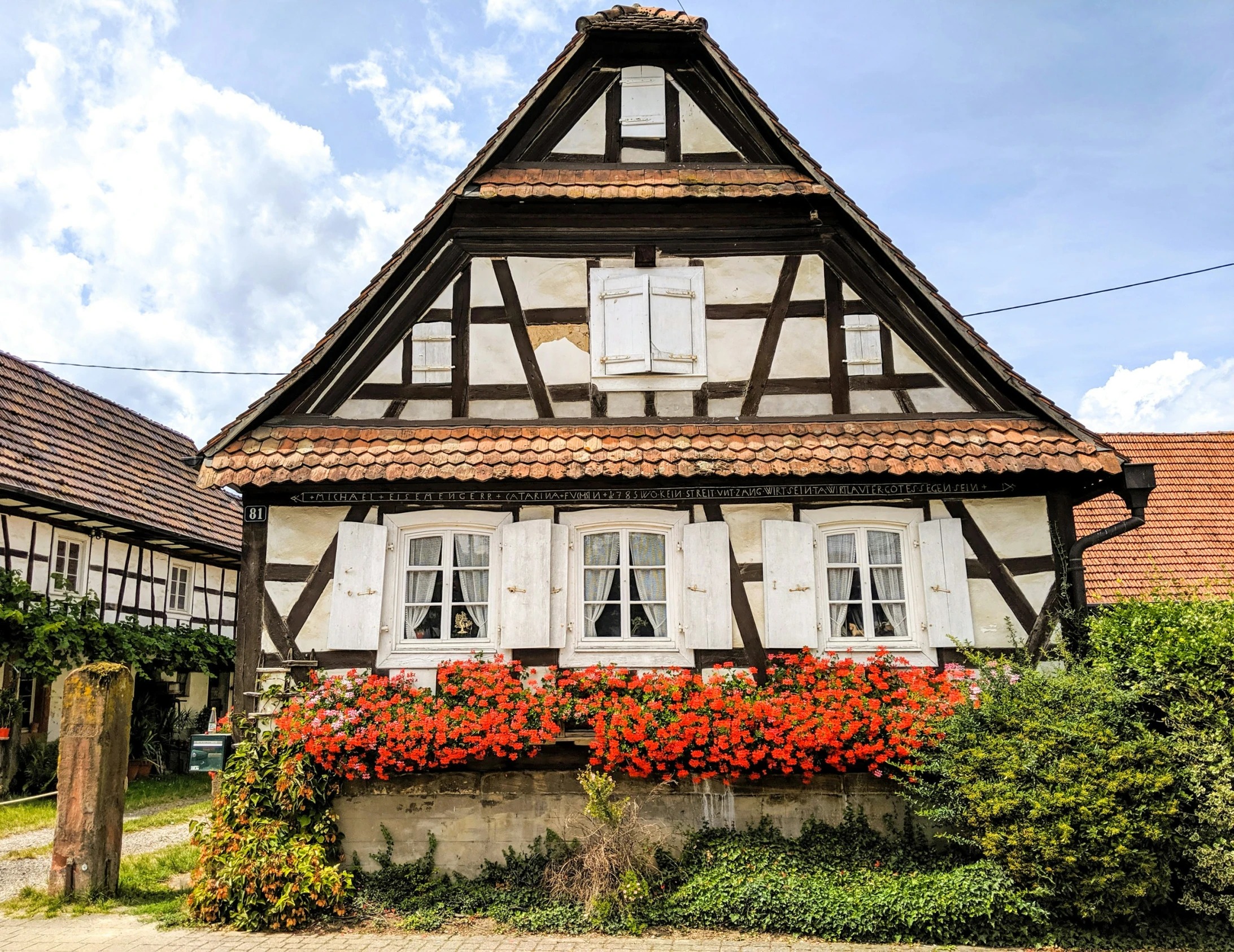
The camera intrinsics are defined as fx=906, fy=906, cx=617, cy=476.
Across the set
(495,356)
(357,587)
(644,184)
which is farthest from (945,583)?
(357,587)

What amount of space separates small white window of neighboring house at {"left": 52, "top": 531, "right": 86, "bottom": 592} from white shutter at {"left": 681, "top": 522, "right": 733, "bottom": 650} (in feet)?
37.8

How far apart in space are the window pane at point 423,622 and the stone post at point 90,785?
255cm

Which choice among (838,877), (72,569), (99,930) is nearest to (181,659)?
(72,569)

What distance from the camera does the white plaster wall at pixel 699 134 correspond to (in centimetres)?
1045

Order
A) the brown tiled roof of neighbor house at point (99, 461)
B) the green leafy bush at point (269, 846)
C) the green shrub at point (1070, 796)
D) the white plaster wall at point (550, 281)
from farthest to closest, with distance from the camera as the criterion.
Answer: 1. the brown tiled roof of neighbor house at point (99, 461)
2. the white plaster wall at point (550, 281)
3. the green leafy bush at point (269, 846)
4. the green shrub at point (1070, 796)

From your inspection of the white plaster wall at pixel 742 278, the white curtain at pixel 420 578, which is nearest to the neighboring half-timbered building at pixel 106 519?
the white curtain at pixel 420 578

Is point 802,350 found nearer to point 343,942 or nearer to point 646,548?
point 646,548

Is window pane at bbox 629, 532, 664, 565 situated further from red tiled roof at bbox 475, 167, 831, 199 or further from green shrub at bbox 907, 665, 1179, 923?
red tiled roof at bbox 475, 167, 831, 199

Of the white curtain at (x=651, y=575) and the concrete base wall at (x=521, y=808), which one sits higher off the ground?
the white curtain at (x=651, y=575)

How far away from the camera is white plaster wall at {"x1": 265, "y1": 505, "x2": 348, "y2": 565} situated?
29.9ft

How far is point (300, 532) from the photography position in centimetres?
916

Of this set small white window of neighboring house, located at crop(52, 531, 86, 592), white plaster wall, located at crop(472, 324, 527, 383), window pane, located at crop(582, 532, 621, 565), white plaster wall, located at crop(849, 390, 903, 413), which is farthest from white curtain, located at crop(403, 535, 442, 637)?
small white window of neighboring house, located at crop(52, 531, 86, 592)

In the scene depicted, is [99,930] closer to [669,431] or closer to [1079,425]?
[669,431]

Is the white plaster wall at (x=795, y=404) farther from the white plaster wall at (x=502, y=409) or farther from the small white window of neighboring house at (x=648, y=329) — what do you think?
the white plaster wall at (x=502, y=409)
